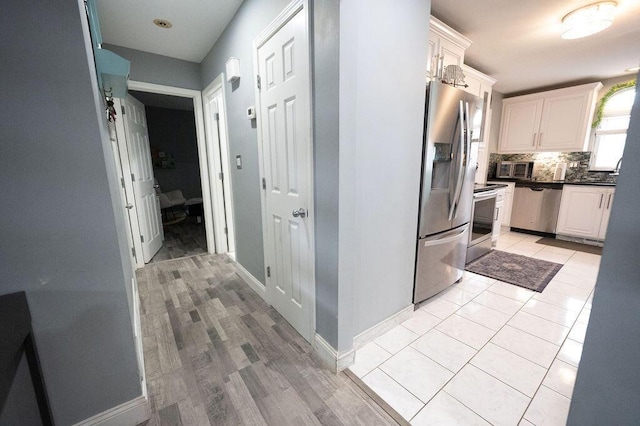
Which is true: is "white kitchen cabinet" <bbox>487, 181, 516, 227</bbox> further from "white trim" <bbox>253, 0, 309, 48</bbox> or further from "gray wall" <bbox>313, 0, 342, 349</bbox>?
"white trim" <bbox>253, 0, 309, 48</bbox>

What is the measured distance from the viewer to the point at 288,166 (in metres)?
1.76

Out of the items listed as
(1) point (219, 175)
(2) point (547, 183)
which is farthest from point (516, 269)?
(1) point (219, 175)

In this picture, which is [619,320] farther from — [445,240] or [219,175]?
[219,175]

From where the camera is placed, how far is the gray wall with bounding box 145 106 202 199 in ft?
19.3

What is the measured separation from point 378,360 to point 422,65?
2.05m

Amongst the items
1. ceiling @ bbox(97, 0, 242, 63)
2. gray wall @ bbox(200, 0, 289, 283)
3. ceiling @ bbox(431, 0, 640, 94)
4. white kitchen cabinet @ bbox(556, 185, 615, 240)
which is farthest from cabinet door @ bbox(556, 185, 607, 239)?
ceiling @ bbox(97, 0, 242, 63)

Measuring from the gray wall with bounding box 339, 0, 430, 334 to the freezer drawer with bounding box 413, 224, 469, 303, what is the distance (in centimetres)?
14

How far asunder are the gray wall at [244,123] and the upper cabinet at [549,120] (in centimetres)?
476

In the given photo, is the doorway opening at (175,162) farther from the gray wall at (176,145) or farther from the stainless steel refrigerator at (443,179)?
the stainless steel refrigerator at (443,179)

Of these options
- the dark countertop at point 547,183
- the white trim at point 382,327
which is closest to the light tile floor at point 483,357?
the white trim at point 382,327

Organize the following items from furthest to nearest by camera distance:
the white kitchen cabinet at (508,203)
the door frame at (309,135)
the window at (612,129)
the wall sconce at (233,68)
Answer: the white kitchen cabinet at (508,203) → the window at (612,129) → the wall sconce at (233,68) → the door frame at (309,135)

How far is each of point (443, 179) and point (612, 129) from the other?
164 inches

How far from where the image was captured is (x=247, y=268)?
2719mm

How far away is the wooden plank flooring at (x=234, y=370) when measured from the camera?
51.1 inches
